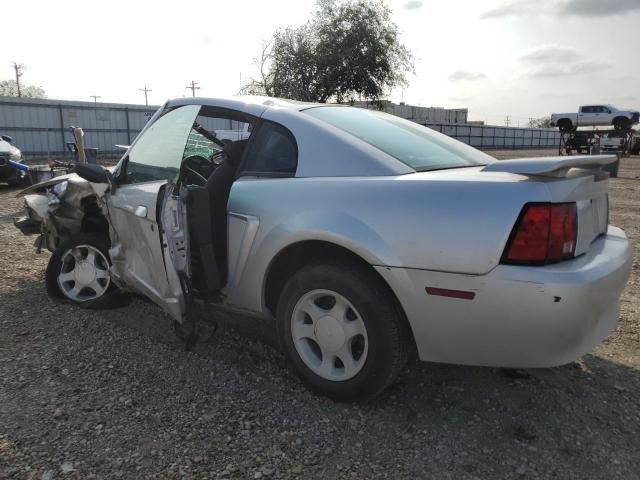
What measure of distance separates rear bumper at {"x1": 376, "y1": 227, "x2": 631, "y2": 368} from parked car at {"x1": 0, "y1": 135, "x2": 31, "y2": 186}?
37.8 ft

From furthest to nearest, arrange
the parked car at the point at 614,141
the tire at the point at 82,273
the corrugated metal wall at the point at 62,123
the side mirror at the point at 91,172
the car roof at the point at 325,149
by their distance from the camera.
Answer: the parked car at the point at 614,141
the corrugated metal wall at the point at 62,123
the tire at the point at 82,273
the side mirror at the point at 91,172
the car roof at the point at 325,149

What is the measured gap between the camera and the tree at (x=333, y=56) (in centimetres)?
2670

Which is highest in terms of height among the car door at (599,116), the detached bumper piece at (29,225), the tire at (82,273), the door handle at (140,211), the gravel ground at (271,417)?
Result: the car door at (599,116)

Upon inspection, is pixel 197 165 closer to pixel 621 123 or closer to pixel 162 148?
pixel 162 148

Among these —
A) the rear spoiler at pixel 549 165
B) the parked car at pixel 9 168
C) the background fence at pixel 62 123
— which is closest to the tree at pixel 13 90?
the background fence at pixel 62 123

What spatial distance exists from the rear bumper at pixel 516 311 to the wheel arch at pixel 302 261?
0.13m

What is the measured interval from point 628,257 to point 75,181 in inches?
153

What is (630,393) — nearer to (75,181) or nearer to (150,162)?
(150,162)

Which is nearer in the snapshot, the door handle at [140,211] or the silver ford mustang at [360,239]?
the silver ford mustang at [360,239]

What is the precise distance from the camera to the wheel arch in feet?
8.10

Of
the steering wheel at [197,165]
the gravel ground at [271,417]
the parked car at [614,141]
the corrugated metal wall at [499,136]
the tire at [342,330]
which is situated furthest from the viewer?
the corrugated metal wall at [499,136]

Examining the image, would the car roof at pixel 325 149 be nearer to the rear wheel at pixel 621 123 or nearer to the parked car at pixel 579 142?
the parked car at pixel 579 142

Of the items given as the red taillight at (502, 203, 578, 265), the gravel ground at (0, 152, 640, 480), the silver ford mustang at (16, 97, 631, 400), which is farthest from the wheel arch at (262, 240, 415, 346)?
the red taillight at (502, 203, 578, 265)

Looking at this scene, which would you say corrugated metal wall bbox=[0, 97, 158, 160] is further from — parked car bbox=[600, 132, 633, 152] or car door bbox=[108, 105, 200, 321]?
parked car bbox=[600, 132, 633, 152]
